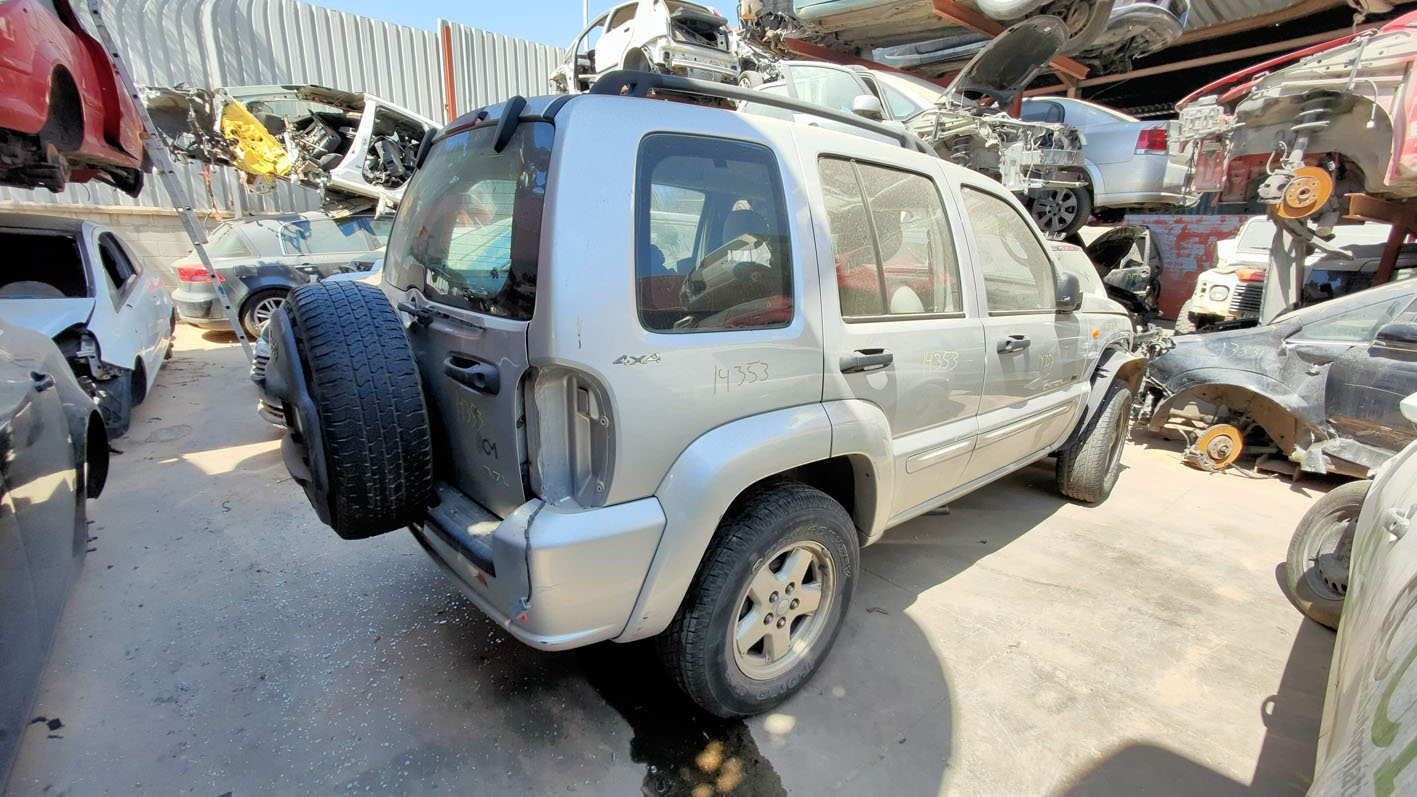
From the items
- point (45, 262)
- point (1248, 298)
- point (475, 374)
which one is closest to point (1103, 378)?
point (475, 374)

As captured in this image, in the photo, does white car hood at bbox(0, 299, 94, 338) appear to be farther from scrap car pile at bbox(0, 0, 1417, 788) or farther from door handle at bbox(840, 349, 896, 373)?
door handle at bbox(840, 349, 896, 373)

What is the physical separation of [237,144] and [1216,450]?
Answer: 11.0 meters

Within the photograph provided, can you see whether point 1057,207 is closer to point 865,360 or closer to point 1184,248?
point 1184,248

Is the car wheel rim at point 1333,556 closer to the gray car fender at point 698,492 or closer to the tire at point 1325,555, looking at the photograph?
the tire at point 1325,555

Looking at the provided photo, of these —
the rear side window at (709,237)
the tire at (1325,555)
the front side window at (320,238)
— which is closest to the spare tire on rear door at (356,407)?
the rear side window at (709,237)

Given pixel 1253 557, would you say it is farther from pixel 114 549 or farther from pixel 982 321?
pixel 114 549

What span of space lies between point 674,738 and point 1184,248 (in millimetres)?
11169

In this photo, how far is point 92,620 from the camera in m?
2.72

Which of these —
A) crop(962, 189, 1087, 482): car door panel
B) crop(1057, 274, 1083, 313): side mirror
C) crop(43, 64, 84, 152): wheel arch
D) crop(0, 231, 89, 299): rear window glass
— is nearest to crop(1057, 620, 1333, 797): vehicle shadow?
crop(962, 189, 1087, 482): car door panel

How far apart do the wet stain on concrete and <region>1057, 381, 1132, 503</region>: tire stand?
286cm

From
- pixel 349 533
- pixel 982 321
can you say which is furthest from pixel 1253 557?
pixel 349 533

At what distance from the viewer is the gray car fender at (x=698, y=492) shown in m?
1.77

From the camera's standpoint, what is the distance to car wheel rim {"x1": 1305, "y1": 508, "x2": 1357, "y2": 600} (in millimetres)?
2893

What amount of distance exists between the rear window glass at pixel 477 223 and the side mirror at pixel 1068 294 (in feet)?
8.66
